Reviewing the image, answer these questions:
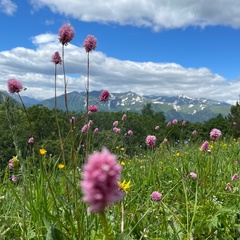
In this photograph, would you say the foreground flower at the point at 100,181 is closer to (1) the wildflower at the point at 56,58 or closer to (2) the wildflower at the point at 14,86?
(2) the wildflower at the point at 14,86

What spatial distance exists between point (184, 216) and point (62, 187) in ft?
3.81

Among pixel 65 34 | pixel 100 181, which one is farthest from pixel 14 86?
pixel 100 181

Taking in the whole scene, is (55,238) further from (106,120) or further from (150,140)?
(106,120)

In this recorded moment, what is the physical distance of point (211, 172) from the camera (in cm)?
375

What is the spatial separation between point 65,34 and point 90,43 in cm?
22

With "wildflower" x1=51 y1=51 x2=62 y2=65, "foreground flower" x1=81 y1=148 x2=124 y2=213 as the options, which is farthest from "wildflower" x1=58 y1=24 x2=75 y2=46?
"foreground flower" x1=81 y1=148 x2=124 y2=213

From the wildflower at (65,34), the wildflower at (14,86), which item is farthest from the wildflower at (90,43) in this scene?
the wildflower at (14,86)

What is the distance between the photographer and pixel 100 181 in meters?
0.76

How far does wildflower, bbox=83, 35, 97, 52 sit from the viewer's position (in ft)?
7.84

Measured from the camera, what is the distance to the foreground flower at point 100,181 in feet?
2.51

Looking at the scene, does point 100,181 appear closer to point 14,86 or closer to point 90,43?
point 14,86

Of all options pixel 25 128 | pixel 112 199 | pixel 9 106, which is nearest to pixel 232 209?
pixel 9 106

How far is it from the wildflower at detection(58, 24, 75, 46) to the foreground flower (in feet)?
5.20

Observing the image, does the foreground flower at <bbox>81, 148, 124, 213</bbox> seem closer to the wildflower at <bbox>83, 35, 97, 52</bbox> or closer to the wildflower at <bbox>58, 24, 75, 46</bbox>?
the wildflower at <bbox>58, 24, 75, 46</bbox>
